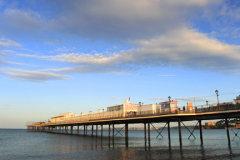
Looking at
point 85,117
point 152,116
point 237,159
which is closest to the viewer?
point 237,159

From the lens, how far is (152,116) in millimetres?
47406

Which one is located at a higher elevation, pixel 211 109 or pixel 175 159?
pixel 211 109

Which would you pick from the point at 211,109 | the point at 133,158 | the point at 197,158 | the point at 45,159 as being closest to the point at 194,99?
the point at 211,109

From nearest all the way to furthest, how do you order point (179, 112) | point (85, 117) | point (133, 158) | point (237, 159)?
point (237, 159)
point (133, 158)
point (179, 112)
point (85, 117)

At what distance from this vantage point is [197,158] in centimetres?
2664

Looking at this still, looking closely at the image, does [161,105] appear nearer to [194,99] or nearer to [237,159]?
[194,99]

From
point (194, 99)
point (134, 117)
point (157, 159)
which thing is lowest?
point (157, 159)

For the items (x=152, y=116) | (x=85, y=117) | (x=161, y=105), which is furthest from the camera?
(x=85, y=117)

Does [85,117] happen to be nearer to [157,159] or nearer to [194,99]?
[194,99]

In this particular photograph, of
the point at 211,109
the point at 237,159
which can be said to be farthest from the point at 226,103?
the point at 237,159

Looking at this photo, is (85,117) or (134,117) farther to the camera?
(85,117)

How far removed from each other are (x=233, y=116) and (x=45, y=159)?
1493 inches

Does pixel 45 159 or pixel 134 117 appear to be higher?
pixel 134 117

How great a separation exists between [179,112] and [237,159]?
17.7m
